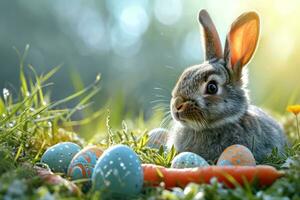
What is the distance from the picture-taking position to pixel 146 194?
289cm

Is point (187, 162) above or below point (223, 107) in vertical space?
below

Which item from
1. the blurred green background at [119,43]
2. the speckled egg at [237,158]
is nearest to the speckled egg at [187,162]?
the speckled egg at [237,158]

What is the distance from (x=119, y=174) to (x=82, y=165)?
1.44 ft

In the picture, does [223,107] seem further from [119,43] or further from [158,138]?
[119,43]

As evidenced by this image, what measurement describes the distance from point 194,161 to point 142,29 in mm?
15909

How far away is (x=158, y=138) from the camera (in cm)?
438

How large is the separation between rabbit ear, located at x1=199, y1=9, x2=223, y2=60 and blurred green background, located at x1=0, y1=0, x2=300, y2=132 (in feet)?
16.9

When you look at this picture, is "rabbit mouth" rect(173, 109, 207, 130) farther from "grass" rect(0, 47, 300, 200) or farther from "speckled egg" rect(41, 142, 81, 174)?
"speckled egg" rect(41, 142, 81, 174)

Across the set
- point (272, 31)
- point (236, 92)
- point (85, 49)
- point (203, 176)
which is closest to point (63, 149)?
point (203, 176)

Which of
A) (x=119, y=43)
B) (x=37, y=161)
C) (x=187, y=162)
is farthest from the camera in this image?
(x=119, y=43)

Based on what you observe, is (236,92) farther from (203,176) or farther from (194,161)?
(203,176)

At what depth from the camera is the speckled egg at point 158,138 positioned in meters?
4.33

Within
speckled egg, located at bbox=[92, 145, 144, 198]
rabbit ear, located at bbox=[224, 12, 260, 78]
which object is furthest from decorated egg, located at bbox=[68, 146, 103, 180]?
rabbit ear, located at bbox=[224, 12, 260, 78]

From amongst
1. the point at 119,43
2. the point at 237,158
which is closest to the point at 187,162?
the point at 237,158
